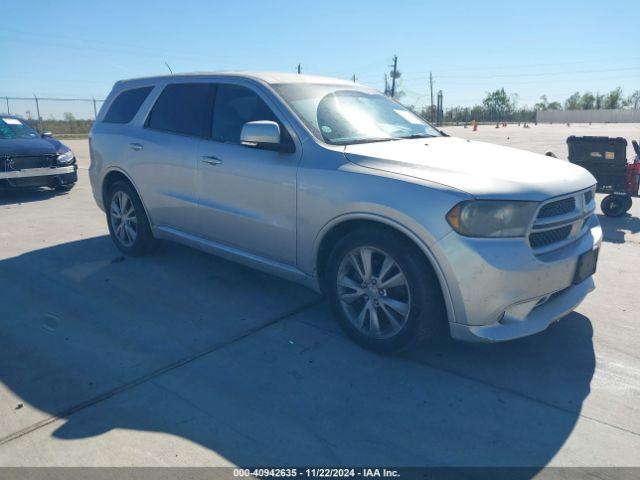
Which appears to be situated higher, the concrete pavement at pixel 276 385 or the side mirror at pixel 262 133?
the side mirror at pixel 262 133

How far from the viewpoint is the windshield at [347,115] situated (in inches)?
153

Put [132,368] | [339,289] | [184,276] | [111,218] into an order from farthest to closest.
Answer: [111,218], [184,276], [339,289], [132,368]

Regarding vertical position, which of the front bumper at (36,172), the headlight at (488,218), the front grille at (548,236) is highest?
the headlight at (488,218)

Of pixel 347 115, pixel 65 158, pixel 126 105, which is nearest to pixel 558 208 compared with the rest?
pixel 347 115

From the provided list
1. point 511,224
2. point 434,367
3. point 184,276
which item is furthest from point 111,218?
point 511,224

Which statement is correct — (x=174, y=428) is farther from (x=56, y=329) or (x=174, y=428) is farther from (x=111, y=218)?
(x=111, y=218)

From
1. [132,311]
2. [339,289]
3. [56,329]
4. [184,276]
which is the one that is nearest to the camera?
[339,289]

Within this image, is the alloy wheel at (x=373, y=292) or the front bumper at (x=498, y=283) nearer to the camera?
the front bumper at (x=498, y=283)

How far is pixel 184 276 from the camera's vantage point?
5.02 metres

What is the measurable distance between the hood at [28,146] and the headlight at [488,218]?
27.5 feet

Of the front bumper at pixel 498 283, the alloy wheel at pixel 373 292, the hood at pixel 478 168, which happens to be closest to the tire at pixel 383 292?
the alloy wheel at pixel 373 292

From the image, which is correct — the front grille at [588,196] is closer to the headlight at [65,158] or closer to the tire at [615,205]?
the tire at [615,205]

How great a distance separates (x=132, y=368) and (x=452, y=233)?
216 cm

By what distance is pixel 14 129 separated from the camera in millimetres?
A: 9633
